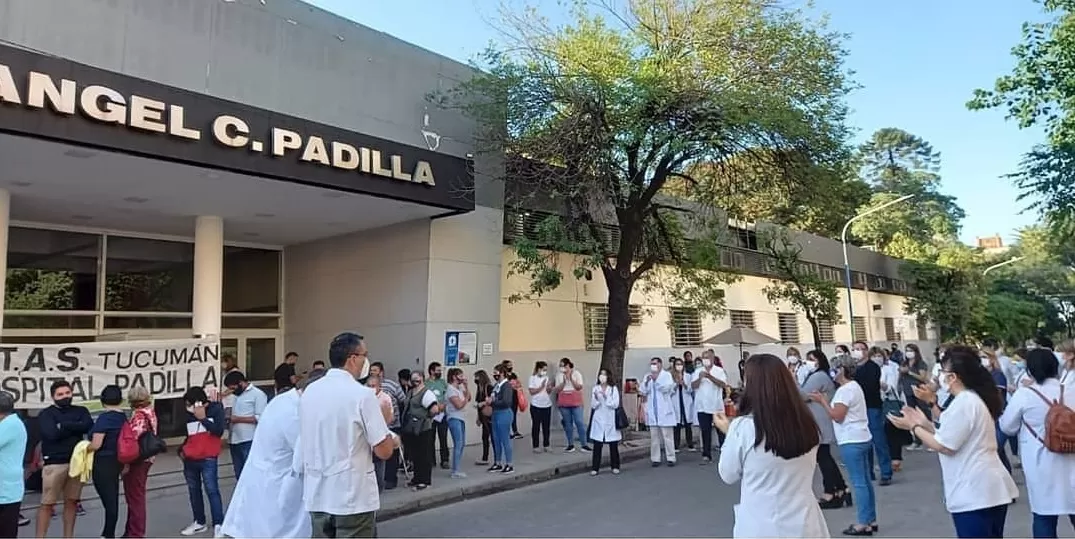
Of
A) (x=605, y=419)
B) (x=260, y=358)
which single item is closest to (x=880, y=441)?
(x=605, y=419)

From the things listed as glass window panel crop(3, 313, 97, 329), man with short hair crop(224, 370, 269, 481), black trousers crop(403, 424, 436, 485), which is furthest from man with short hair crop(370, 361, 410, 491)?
glass window panel crop(3, 313, 97, 329)

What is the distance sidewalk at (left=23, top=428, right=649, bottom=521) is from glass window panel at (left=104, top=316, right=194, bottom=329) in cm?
259

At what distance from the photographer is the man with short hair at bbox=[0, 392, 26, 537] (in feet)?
17.6

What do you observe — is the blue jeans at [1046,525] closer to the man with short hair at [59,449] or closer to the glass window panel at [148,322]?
the man with short hair at [59,449]

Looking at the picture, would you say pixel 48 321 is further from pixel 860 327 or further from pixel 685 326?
pixel 860 327

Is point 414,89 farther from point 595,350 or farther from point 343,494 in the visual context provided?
point 343,494

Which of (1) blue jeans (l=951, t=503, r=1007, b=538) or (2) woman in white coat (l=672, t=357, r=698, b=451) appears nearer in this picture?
(1) blue jeans (l=951, t=503, r=1007, b=538)

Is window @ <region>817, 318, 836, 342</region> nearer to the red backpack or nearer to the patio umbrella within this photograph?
the patio umbrella

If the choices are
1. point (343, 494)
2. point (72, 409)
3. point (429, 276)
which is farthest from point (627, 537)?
point (429, 276)

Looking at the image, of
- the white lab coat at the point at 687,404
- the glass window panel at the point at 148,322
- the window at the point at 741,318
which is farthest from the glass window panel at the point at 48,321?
the window at the point at 741,318

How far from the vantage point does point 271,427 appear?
5188 millimetres

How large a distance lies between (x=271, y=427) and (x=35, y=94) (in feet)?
17.6

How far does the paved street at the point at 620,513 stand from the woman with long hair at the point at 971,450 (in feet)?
9.06

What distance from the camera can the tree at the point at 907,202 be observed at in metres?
37.1
